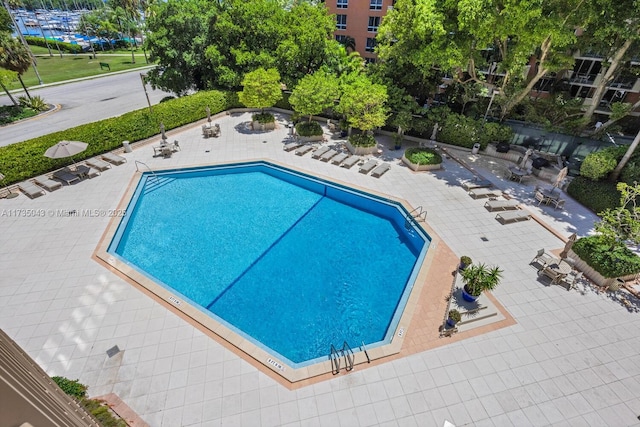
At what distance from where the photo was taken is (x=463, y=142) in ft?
82.5

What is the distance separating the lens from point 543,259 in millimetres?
14305

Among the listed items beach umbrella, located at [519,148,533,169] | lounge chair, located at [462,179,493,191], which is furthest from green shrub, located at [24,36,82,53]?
beach umbrella, located at [519,148,533,169]

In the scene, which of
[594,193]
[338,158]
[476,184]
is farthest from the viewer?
[338,158]

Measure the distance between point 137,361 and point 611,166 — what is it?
26.6 metres

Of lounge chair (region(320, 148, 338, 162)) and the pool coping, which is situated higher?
lounge chair (region(320, 148, 338, 162))

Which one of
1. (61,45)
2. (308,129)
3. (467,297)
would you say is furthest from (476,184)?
(61,45)

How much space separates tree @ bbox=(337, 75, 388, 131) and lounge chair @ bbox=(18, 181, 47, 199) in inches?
804

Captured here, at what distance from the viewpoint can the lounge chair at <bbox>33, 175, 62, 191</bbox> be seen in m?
18.5

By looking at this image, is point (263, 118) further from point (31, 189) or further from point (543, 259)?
point (543, 259)

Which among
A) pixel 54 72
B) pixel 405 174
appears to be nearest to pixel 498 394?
pixel 405 174

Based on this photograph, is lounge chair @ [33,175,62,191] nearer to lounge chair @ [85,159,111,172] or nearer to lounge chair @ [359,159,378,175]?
lounge chair @ [85,159,111,172]

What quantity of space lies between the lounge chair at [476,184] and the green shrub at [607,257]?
22.3 feet

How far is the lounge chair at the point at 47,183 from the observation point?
18.5 meters

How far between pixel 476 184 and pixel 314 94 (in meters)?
13.7
